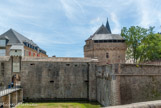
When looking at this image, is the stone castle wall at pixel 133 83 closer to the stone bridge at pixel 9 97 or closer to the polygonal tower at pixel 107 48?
the stone bridge at pixel 9 97


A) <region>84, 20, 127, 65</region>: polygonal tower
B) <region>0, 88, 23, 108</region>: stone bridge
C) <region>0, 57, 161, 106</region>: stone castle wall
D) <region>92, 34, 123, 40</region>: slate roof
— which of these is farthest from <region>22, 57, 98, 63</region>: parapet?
<region>92, 34, 123, 40</region>: slate roof

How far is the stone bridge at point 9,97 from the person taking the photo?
12.2m

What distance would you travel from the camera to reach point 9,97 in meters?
12.6

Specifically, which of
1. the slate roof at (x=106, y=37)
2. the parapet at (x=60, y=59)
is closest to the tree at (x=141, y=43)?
the slate roof at (x=106, y=37)

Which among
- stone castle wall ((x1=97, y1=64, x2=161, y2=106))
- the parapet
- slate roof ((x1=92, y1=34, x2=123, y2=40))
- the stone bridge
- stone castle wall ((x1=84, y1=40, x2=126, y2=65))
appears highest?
slate roof ((x1=92, y1=34, x2=123, y2=40))

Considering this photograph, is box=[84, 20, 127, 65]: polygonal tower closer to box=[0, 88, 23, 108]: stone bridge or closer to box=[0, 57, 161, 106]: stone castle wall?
box=[0, 57, 161, 106]: stone castle wall

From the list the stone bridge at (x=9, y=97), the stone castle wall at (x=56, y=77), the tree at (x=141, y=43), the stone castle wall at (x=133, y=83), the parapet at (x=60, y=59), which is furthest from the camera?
the tree at (x=141, y=43)

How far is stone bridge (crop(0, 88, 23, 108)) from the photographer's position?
12.2m

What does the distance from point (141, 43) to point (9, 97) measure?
24.4 m

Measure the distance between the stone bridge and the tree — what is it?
66.8 ft

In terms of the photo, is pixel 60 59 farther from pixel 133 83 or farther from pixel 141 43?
pixel 141 43

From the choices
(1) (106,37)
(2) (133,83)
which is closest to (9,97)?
(2) (133,83)

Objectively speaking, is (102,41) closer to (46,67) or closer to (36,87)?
(46,67)

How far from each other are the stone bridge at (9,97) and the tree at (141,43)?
20363 mm
